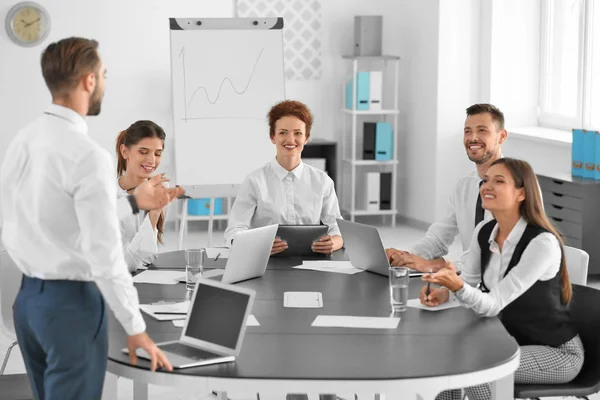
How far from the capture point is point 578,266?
3080mm

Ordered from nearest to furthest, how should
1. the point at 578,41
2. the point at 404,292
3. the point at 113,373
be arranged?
the point at 113,373 < the point at 404,292 < the point at 578,41

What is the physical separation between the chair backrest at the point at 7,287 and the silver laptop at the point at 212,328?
4.44 ft

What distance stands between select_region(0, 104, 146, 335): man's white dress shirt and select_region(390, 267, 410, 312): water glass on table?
0.85m

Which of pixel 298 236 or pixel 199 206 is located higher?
pixel 298 236

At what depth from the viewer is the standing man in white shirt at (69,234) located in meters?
2.07

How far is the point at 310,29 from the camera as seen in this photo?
8.20 meters

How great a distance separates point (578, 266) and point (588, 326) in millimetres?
290

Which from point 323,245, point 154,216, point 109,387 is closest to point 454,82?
point 323,245

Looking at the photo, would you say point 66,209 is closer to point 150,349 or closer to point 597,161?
point 150,349

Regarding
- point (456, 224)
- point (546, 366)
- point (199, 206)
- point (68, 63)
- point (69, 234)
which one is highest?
point (68, 63)

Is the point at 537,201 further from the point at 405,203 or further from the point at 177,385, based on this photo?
the point at 405,203

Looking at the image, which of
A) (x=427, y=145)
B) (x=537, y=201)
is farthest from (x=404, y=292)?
(x=427, y=145)

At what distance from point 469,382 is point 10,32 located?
623cm

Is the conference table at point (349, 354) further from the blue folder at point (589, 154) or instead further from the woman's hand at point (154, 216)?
the blue folder at point (589, 154)
